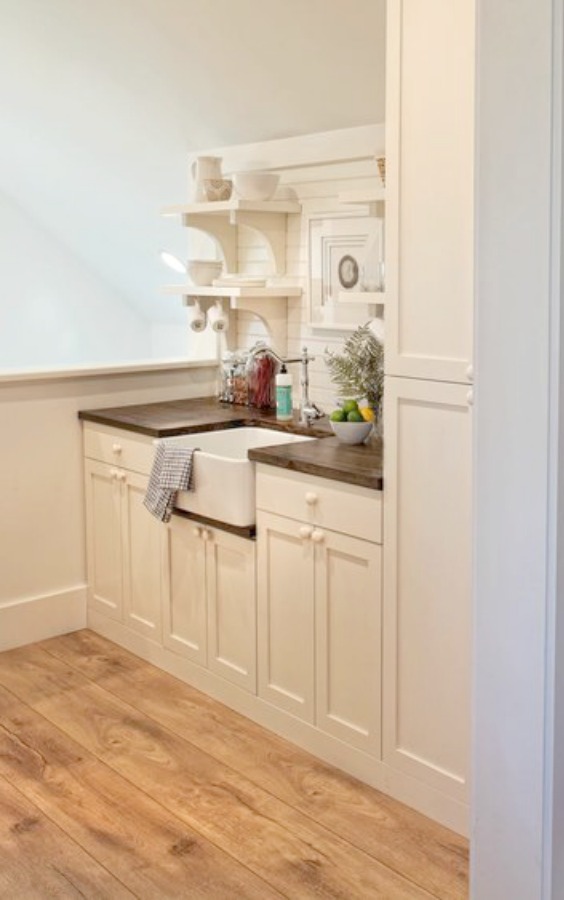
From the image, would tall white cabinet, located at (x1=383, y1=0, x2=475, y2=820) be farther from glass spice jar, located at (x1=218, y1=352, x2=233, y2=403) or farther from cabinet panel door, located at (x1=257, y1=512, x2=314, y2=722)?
glass spice jar, located at (x1=218, y1=352, x2=233, y2=403)

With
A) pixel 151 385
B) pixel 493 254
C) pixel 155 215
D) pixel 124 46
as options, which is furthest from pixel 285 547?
pixel 155 215

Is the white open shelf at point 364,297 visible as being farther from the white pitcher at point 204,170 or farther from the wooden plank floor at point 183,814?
the wooden plank floor at point 183,814

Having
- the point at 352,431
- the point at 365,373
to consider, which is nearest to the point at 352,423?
the point at 352,431

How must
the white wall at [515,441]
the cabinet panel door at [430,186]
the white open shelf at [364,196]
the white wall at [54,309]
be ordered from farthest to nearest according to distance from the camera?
the white wall at [54,309] → the white open shelf at [364,196] → the cabinet panel door at [430,186] → the white wall at [515,441]

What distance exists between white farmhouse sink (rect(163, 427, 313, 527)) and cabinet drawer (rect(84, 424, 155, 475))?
5.9 inches

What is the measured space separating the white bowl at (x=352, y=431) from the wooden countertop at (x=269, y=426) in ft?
0.09

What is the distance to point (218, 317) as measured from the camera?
157 inches

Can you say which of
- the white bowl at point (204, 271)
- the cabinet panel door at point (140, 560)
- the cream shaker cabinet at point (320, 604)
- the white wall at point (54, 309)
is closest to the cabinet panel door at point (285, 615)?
the cream shaker cabinet at point (320, 604)

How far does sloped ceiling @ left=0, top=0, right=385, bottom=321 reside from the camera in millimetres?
3217

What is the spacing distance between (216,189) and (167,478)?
119cm

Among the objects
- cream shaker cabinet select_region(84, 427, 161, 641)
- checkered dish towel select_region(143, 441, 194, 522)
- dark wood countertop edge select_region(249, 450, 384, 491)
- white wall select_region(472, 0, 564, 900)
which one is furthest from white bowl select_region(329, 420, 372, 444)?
white wall select_region(472, 0, 564, 900)

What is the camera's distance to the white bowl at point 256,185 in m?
3.64

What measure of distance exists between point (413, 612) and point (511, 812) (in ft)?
3.66

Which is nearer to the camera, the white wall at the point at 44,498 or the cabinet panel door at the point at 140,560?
the cabinet panel door at the point at 140,560
